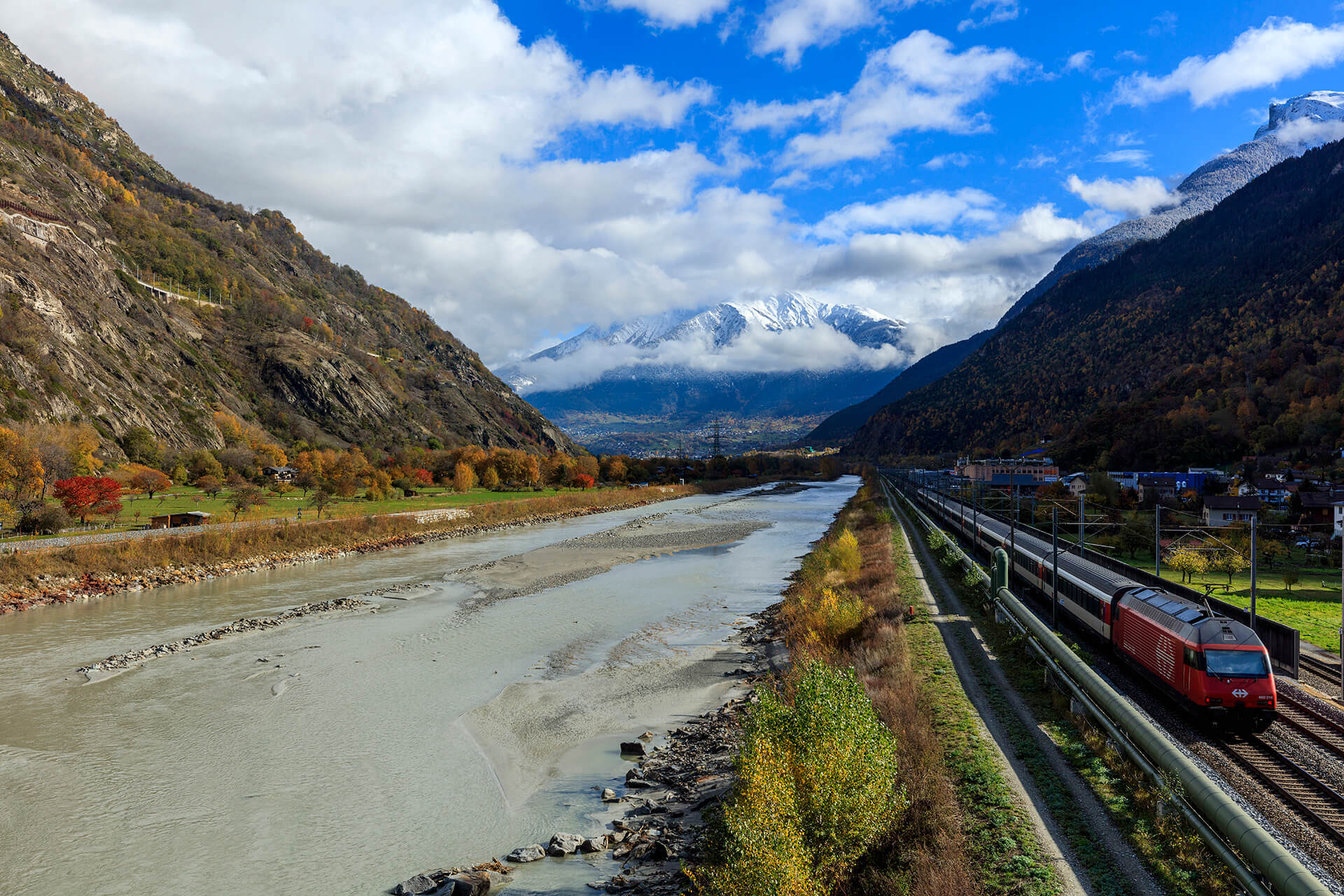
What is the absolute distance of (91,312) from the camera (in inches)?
3634

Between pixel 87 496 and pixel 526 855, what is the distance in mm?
53865

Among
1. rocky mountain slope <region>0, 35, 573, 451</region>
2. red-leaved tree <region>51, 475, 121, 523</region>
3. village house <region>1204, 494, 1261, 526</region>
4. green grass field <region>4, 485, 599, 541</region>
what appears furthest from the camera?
rocky mountain slope <region>0, 35, 573, 451</region>

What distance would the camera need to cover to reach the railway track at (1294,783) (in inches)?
459

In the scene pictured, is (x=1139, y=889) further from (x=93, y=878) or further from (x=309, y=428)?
(x=309, y=428)

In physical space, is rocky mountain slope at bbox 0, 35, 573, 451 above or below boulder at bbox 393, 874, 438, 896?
above

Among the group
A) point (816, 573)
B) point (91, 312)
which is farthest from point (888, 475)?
point (91, 312)

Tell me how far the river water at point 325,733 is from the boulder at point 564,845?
18 cm

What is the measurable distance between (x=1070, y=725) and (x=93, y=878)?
20.1m

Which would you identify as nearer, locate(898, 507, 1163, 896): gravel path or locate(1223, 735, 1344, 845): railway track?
locate(898, 507, 1163, 896): gravel path

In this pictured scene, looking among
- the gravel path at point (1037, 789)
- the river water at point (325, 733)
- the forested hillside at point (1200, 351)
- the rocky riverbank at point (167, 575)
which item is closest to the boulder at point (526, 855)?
the river water at point (325, 733)

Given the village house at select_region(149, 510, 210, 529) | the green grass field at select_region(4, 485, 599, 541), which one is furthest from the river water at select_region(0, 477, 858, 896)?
the green grass field at select_region(4, 485, 599, 541)

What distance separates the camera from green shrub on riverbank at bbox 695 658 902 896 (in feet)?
29.6

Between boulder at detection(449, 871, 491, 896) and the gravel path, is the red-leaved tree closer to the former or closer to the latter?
boulder at detection(449, 871, 491, 896)

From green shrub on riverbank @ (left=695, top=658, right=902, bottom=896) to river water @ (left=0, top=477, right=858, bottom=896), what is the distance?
4.15 metres
